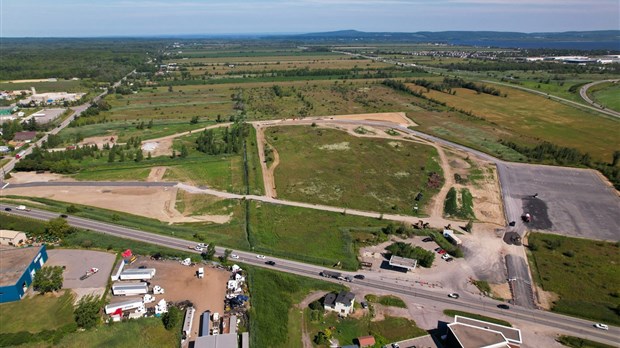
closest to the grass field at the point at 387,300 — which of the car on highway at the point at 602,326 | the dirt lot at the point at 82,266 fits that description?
the car on highway at the point at 602,326

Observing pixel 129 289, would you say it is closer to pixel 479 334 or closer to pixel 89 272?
pixel 89 272

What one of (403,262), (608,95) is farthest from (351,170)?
(608,95)

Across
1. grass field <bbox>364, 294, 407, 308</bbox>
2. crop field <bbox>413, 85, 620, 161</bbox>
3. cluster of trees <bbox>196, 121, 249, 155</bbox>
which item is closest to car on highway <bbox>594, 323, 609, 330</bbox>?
grass field <bbox>364, 294, 407, 308</bbox>

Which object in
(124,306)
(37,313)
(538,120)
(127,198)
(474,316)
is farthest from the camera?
(538,120)

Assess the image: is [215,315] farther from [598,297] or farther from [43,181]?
[43,181]

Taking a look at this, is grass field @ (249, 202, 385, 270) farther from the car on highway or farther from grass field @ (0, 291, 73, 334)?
the car on highway
